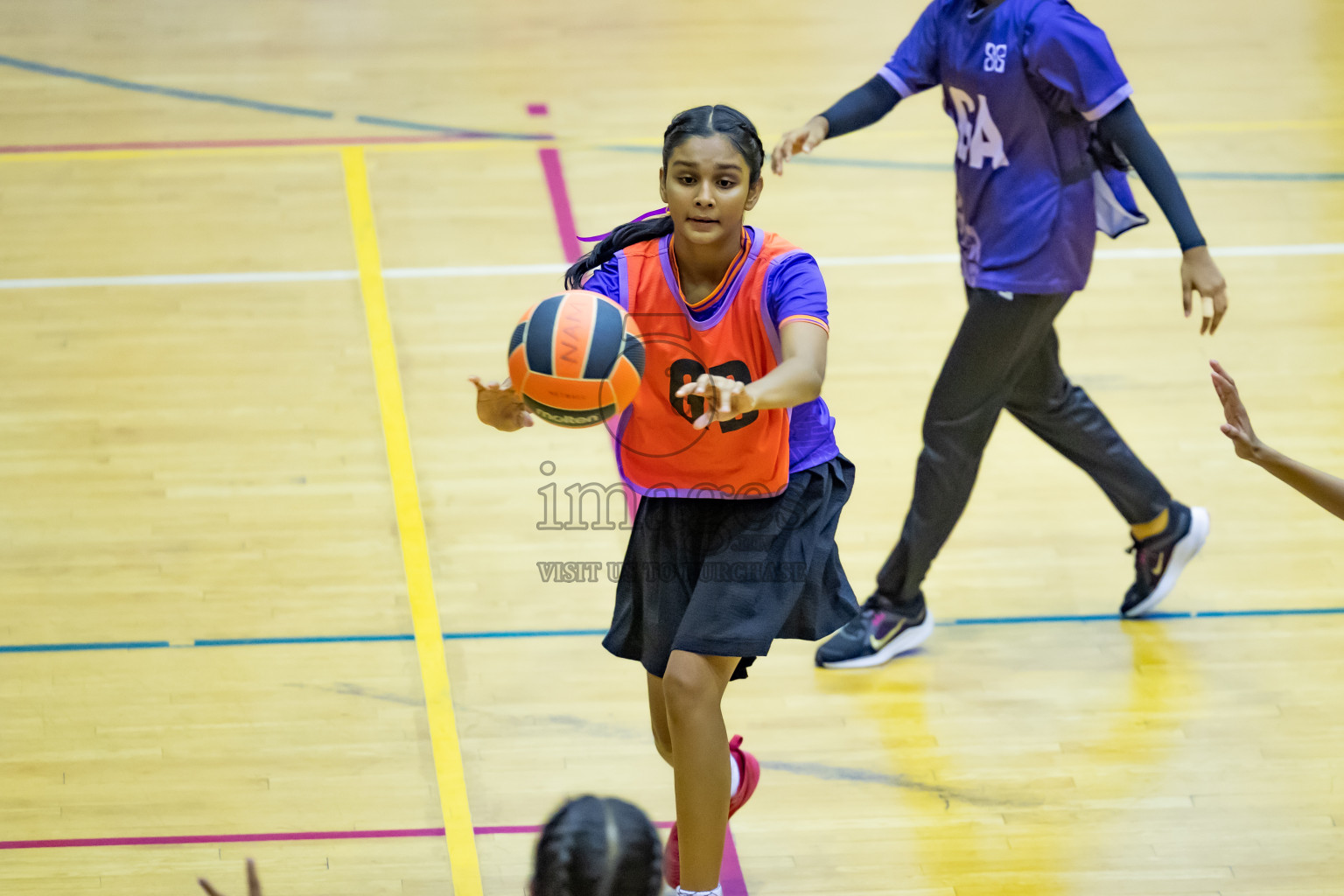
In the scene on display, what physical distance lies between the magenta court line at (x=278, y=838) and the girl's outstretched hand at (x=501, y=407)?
1.10 meters

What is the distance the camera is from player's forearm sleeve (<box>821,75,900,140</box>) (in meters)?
4.20

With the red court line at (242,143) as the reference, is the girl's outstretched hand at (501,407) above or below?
below

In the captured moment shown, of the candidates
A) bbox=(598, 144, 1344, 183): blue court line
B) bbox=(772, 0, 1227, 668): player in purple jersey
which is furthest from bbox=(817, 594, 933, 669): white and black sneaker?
bbox=(598, 144, 1344, 183): blue court line

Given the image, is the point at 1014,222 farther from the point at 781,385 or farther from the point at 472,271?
the point at 472,271

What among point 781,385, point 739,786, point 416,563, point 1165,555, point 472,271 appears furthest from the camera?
point 472,271

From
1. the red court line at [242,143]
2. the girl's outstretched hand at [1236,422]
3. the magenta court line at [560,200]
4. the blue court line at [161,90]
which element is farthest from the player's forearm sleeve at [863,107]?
the blue court line at [161,90]

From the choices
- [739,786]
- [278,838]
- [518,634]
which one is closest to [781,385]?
[739,786]

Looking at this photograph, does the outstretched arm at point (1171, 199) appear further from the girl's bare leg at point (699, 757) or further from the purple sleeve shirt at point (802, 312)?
the girl's bare leg at point (699, 757)

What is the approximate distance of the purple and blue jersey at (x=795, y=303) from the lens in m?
3.00

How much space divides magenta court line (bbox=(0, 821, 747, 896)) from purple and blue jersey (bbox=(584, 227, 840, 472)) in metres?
1.01

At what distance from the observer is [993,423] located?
4.29 meters

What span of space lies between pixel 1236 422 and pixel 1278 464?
127 millimetres

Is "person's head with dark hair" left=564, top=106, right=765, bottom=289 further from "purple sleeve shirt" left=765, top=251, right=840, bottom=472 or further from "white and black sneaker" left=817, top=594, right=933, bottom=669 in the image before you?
"white and black sneaker" left=817, top=594, right=933, bottom=669

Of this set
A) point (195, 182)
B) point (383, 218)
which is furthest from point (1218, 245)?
point (195, 182)
